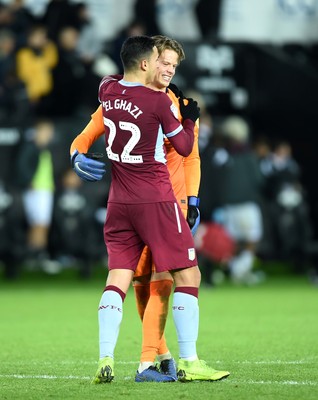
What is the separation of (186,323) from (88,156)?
1.27 metres

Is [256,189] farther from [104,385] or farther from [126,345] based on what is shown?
[104,385]

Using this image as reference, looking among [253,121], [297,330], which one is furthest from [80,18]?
[297,330]

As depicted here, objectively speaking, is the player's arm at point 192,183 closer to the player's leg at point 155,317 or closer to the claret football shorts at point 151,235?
the claret football shorts at point 151,235

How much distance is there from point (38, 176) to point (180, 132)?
10.8 metres

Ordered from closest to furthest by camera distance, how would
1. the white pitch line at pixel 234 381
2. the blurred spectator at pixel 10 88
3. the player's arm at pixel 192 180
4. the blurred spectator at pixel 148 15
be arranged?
the white pitch line at pixel 234 381, the player's arm at pixel 192 180, the blurred spectator at pixel 10 88, the blurred spectator at pixel 148 15

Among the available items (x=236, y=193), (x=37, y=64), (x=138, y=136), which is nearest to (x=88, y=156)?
(x=138, y=136)

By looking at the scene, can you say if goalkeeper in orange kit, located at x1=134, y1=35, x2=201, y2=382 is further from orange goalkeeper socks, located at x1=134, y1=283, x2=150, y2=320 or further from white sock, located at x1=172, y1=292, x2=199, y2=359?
white sock, located at x1=172, y1=292, x2=199, y2=359

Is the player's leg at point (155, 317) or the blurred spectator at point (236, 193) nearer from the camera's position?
the player's leg at point (155, 317)

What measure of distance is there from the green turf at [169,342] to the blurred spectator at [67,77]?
296 centimetres

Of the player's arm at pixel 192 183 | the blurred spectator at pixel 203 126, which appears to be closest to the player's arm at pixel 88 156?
the player's arm at pixel 192 183

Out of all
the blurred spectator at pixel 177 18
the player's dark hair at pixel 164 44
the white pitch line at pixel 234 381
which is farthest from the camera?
the blurred spectator at pixel 177 18

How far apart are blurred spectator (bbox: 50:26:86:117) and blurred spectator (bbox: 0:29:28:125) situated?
1.73 feet

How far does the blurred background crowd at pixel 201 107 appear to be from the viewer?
18.0 m

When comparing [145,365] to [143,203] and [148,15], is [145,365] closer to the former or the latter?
[143,203]
